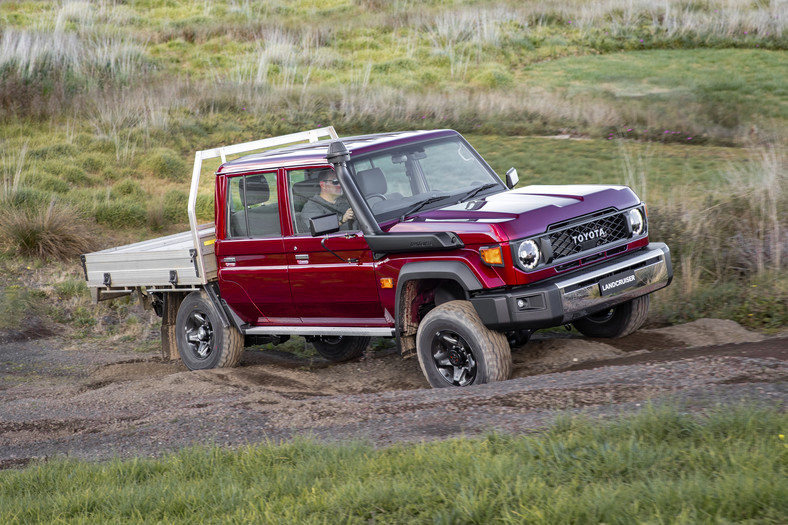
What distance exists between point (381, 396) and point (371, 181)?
1867mm

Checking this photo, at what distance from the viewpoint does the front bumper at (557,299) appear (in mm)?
6516

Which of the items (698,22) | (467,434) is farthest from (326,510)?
(698,22)

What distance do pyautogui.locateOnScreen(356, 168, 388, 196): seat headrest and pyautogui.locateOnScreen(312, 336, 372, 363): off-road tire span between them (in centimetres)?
248

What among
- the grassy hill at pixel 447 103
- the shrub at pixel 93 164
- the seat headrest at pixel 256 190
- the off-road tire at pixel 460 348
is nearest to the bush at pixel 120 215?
the grassy hill at pixel 447 103

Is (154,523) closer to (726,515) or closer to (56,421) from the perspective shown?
(726,515)

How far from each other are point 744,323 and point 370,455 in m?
4.80

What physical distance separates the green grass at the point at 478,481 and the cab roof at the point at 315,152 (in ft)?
10.0

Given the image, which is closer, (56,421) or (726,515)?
(726,515)

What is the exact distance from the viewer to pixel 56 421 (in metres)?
7.25

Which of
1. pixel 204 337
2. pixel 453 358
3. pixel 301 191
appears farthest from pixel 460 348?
pixel 204 337

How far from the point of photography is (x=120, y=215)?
18.7m

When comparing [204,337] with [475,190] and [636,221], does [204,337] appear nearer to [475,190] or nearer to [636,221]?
[475,190]

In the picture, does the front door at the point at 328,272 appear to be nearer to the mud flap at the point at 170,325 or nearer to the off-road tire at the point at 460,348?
the off-road tire at the point at 460,348

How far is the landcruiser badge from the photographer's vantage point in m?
6.87
